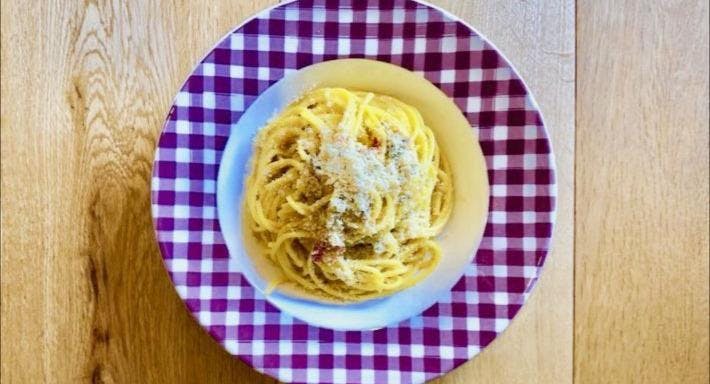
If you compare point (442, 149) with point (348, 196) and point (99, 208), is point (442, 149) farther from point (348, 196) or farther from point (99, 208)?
point (99, 208)

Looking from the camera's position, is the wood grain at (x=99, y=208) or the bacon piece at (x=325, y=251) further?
the wood grain at (x=99, y=208)

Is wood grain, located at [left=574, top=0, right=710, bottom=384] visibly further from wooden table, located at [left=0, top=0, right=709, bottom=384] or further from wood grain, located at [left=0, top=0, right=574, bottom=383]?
wood grain, located at [left=0, top=0, right=574, bottom=383]

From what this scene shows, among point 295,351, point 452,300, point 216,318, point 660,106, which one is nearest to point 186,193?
point 216,318

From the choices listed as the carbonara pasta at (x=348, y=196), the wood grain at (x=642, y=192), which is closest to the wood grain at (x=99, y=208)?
the wood grain at (x=642, y=192)

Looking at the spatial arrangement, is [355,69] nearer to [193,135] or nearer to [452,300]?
[193,135]

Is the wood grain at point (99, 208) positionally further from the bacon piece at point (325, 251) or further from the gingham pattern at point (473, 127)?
the bacon piece at point (325, 251)
